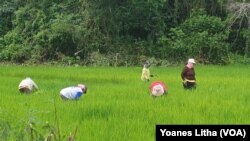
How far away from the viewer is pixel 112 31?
70.4 ft

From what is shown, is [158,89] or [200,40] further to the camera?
[200,40]

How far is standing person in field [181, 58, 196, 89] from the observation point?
960 centimetres

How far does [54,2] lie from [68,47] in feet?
8.80

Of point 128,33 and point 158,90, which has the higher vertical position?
point 158,90

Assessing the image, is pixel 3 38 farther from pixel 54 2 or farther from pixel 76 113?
pixel 76 113

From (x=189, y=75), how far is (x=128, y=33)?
12811mm

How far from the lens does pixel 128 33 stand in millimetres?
22297

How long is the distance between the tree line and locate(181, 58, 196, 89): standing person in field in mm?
10367

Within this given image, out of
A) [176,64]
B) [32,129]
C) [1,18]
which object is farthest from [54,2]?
[32,129]

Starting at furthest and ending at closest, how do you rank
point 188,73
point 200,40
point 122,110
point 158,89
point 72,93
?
point 200,40, point 188,73, point 158,89, point 72,93, point 122,110

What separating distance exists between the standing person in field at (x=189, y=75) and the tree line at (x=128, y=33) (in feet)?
34.0

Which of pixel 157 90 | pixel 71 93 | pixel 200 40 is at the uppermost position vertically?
pixel 71 93

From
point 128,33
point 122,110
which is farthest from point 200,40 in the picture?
point 122,110

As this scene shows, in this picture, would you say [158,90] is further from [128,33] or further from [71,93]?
[128,33]
